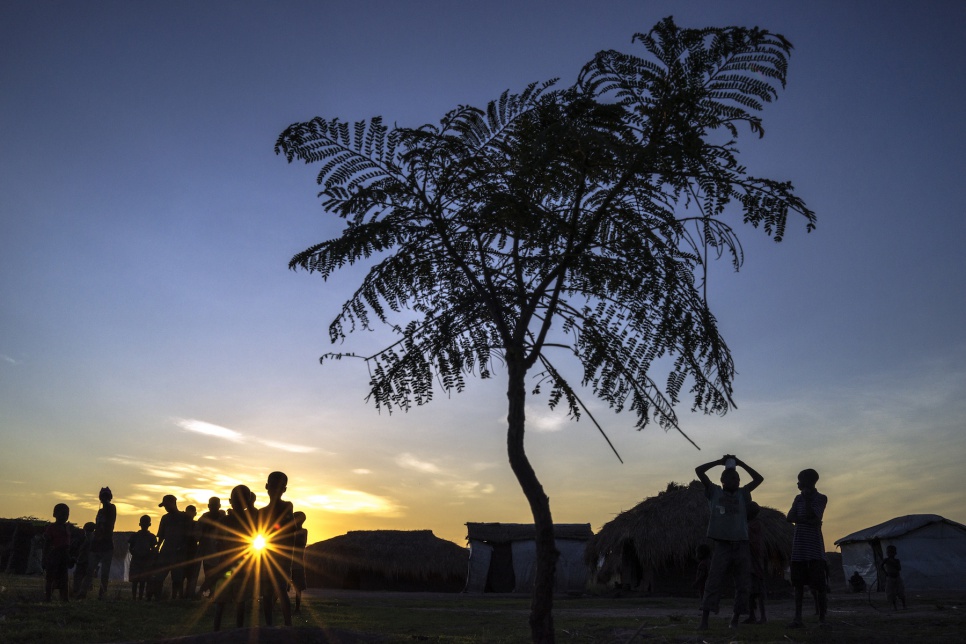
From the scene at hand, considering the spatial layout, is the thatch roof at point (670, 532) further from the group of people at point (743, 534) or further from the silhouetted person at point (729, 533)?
the silhouetted person at point (729, 533)

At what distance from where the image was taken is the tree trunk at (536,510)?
5.50m

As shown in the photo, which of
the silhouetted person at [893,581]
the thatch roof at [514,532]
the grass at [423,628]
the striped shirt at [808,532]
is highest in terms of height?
the thatch roof at [514,532]

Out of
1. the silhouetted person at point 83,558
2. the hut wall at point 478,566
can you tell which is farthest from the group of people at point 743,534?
the hut wall at point 478,566

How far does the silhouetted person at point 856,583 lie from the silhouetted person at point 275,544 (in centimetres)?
3244

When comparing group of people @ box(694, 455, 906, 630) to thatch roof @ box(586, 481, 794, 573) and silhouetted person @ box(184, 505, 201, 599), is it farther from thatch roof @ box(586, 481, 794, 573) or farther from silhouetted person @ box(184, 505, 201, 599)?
thatch roof @ box(586, 481, 794, 573)

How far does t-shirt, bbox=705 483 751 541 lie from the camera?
889 cm

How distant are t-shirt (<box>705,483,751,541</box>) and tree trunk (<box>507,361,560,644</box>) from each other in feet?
13.1

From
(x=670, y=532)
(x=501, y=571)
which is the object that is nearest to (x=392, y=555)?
(x=501, y=571)

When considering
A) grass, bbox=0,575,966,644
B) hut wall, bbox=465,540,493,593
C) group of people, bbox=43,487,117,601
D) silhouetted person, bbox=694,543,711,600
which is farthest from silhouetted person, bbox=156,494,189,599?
hut wall, bbox=465,540,493,593

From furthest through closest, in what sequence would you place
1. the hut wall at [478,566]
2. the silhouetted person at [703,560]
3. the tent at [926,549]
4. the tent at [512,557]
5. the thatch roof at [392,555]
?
the thatch roof at [392,555] < the hut wall at [478,566] < the tent at [512,557] < the tent at [926,549] < the silhouetted person at [703,560]

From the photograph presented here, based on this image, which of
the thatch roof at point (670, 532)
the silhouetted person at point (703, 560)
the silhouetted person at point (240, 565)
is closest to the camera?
the silhouetted person at point (240, 565)

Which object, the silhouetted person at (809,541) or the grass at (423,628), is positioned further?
the silhouetted person at (809,541)

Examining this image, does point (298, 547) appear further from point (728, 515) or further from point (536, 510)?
point (728, 515)

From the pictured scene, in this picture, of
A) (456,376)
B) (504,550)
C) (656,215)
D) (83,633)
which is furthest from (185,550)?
(504,550)
